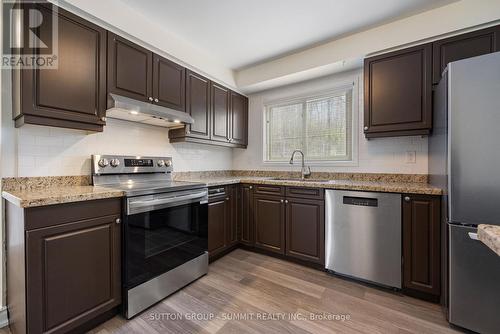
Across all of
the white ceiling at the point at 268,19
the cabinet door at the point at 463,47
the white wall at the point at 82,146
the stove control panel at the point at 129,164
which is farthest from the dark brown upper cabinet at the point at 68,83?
the cabinet door at the point at 463,47

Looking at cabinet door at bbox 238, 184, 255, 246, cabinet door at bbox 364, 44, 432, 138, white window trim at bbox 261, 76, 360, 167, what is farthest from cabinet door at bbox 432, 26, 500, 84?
cabinet door at bbox 238, 184, 255, 246

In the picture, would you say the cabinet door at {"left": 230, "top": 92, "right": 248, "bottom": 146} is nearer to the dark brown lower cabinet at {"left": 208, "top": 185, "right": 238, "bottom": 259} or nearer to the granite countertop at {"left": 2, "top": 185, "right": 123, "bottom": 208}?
the dark brown lower cabinet at {"left": 208, "top": 185, "right": 238, "bottom": 259}

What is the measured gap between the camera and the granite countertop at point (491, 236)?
0.47m

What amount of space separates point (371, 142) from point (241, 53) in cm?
196

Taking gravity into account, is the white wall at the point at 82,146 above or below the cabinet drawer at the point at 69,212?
above

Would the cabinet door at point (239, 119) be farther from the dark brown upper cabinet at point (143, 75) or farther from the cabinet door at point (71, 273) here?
the cabinet door at point (71, 273)

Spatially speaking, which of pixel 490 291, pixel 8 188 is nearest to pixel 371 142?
pixel 490 291

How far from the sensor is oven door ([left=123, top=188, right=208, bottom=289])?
1.60 m

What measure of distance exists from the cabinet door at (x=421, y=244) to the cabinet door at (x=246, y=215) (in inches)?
63.3

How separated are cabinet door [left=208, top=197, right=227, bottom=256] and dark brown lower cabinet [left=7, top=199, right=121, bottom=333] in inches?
39.4

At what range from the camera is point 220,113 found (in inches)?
120

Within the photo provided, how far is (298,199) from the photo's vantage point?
2.43 metres

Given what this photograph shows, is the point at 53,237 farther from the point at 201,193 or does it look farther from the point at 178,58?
the point at 178,58

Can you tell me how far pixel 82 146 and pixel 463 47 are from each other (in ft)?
11.3
